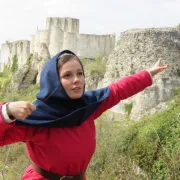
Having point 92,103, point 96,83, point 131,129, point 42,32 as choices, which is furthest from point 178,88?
point 42,32

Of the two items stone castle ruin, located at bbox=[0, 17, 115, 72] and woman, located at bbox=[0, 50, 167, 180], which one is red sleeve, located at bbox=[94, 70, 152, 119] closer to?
woman, located at bbox=[0, 50, 167, 180]

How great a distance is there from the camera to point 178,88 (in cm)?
1711

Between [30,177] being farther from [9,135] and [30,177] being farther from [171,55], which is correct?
[171,55]

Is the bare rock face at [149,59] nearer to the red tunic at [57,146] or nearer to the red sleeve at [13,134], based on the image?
the red tunic at [57,146]

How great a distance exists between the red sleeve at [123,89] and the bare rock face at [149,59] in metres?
13.4

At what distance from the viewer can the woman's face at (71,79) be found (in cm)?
357

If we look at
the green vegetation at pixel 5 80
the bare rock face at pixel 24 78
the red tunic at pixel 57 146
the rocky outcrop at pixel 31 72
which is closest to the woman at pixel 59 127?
the red tunic at pixel 57 146

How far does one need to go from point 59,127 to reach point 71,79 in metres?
0.40

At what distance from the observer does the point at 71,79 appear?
3596mm

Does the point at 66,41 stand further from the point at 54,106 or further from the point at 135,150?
the point at 54,106

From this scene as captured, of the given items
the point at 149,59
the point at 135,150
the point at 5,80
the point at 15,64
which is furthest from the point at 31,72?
the point at 135,150

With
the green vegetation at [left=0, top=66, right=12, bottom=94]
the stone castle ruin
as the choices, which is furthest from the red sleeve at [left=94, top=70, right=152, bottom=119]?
the green vegetation at [left=0, top=66, right=12, bottom=94]

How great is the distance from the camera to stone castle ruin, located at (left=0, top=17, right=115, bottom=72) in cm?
3438

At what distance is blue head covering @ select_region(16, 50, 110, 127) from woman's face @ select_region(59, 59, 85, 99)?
6 centimetres
